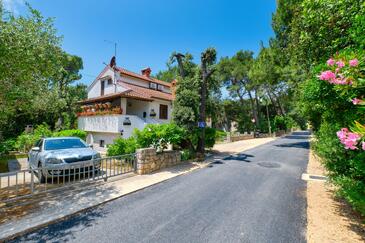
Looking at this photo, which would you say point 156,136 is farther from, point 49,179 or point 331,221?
point 331,221

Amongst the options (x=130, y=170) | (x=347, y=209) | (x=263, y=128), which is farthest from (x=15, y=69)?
(x=263, y=128)

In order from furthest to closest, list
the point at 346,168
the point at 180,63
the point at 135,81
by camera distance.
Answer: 1. the point at 135,81
2. the point at 180,63
3. the point at 346,168

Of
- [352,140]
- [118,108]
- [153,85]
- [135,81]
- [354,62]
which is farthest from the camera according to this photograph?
[153,85]

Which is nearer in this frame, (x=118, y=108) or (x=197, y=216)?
(x=197, y=216)

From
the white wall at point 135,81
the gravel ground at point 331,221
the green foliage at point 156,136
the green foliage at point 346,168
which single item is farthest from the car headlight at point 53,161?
the white wall at point 135,81

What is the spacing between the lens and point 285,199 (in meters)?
5.78

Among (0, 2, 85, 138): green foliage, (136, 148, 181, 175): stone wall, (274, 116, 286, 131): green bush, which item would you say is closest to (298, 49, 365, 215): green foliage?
(136, 148, 181, 175): stone wall

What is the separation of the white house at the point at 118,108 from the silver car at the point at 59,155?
7823 millimetres

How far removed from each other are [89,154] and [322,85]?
8.03m

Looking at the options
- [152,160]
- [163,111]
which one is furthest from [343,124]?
[163,111]

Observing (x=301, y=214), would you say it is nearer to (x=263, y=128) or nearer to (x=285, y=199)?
(x=285, y=199)

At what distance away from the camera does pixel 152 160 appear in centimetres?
901

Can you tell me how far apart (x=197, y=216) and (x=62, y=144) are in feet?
23.0

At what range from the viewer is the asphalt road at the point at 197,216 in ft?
12.5
